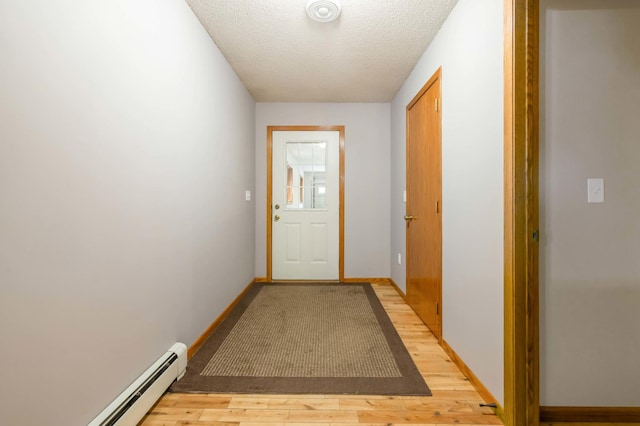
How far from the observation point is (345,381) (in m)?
1.66

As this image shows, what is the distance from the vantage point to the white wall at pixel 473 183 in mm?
1438

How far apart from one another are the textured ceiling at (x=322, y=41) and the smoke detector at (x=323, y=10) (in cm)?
5

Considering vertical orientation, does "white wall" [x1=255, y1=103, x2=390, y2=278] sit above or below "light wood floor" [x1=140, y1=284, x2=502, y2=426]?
above

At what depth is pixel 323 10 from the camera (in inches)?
78.7

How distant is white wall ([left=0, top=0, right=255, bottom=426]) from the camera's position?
875 mm

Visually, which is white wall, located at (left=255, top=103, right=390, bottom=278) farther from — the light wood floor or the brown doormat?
the light wood floor

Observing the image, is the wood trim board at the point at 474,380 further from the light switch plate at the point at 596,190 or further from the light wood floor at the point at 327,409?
the light switch plate at the point at 596,190

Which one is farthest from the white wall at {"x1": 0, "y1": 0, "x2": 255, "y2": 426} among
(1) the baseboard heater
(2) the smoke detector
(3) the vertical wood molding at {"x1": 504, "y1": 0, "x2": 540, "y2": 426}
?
(3) the vertical wood molding at {"x1": 504, "y1": 0, "x2": 540, "y2": 426}

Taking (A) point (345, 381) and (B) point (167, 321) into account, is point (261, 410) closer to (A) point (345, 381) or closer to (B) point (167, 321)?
(A) point (345, 381)

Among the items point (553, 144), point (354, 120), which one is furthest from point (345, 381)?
point (354, 120)

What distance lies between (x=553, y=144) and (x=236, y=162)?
255cm

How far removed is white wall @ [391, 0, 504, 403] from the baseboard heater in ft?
5.46

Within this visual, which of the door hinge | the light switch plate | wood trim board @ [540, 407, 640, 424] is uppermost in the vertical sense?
the light switch plate

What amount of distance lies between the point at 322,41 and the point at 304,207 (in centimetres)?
203
